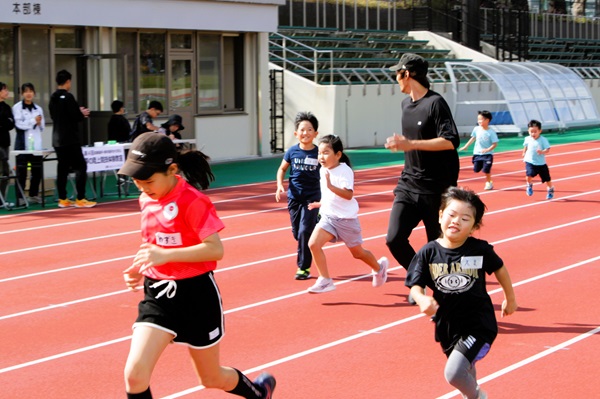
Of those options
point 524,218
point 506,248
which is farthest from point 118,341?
point 524,218

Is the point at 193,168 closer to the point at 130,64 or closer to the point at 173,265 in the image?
the point at 173,265

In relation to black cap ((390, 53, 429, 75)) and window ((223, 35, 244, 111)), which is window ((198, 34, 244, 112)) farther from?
black cap ((390, 53, 429, 75))

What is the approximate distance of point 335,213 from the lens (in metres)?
10.1

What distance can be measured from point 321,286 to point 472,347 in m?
4.44

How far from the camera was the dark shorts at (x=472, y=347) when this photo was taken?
5941mm

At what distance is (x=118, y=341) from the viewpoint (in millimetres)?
8477

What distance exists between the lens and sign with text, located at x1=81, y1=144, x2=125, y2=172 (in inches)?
707

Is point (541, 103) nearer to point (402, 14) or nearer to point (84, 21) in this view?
point (402, 14)

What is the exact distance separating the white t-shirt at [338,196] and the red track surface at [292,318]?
82 centimetres

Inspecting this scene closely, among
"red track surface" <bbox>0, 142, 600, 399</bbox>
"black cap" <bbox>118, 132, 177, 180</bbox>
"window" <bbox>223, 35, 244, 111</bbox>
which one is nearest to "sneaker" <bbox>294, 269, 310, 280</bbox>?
"red track surface" <bbox>0, 142, 600, 399</bbox>

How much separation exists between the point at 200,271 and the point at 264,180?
1677cm

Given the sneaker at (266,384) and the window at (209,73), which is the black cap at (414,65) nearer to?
the sneaker at (266,384)

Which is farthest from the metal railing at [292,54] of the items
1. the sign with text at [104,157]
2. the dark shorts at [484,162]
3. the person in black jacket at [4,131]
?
the person in black jacket at [4,131]

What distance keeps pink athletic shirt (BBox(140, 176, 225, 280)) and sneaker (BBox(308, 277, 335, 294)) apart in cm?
471
